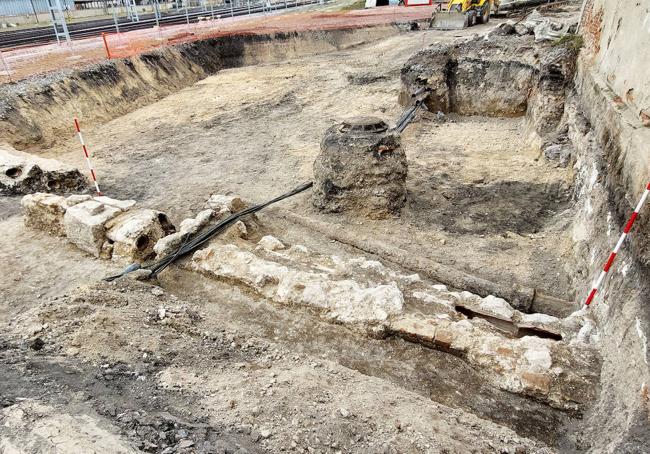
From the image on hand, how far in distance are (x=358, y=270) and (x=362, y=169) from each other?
226cm

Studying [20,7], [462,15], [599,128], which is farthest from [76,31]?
[599,128]

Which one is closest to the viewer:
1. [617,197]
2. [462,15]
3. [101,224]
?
[617,197]

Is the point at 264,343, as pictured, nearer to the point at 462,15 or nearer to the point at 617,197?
the point at 617,197

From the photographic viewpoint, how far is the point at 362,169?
666cm

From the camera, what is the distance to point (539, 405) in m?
3.40

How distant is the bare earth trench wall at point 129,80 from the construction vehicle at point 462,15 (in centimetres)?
256

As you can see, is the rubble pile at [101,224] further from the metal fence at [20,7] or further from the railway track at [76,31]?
the metal fence at [20,7]

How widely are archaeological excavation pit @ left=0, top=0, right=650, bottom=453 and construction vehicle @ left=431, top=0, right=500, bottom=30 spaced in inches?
280

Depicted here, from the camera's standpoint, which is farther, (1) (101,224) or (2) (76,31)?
(2) (76,31)

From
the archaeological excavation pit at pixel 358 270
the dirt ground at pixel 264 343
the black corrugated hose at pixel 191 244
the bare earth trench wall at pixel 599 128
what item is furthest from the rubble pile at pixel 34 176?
the bare earth trench wall at pixel 599 128

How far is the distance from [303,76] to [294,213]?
9.94 metres

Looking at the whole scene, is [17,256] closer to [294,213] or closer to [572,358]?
[294,213]

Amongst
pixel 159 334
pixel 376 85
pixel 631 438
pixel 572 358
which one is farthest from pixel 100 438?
pixel 376 85

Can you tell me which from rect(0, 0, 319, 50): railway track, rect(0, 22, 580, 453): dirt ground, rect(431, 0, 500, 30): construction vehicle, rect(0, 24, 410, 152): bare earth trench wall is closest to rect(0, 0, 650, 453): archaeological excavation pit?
rect(0, 22, 580, 453): dirt ground
